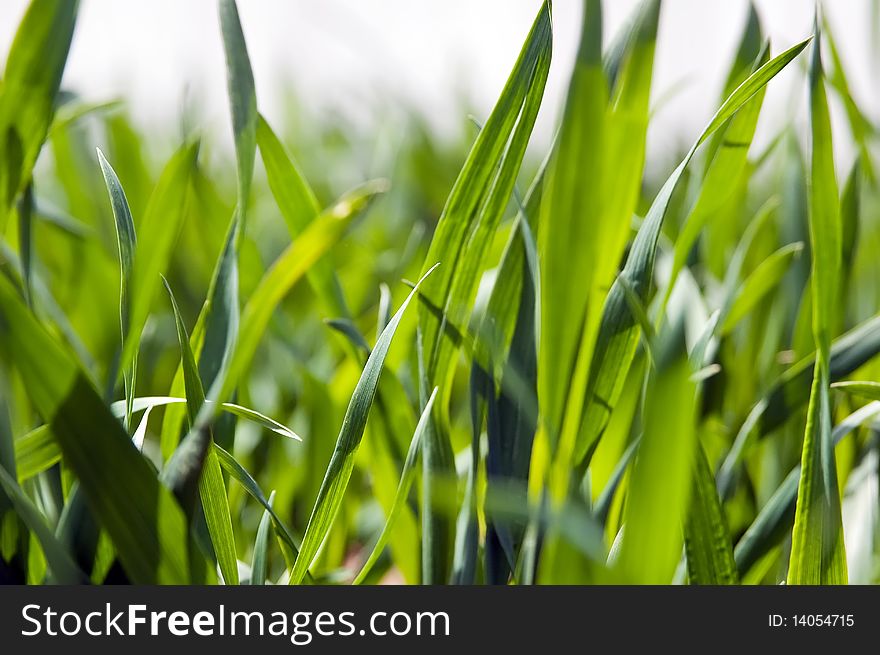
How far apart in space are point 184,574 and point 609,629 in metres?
0.12

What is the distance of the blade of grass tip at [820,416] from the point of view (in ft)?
0.73

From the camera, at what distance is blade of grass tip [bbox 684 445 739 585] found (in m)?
0.22

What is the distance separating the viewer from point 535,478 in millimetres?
253

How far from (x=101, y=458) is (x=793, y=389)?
0.89 feet

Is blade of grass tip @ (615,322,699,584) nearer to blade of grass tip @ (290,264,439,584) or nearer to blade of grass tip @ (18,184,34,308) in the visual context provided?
blade of grass tip @ (290,264,439,584)

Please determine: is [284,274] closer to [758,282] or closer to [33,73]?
[33,73]

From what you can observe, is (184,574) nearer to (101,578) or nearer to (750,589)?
(101,578)

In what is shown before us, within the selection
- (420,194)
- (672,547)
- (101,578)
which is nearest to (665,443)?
(672,547)

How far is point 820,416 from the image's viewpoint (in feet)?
0.76

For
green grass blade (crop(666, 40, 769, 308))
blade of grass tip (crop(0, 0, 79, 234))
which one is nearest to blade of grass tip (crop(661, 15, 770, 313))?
green grass blade (crop(666, 40, 769, 308))

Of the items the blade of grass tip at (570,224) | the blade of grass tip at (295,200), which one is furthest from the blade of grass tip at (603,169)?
the blade of grass tip at (295,200)

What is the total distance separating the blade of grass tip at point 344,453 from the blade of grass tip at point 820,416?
13 centimetres

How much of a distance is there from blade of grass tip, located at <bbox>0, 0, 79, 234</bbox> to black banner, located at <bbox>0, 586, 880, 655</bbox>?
0.48 ft

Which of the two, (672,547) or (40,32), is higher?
(40,32)
